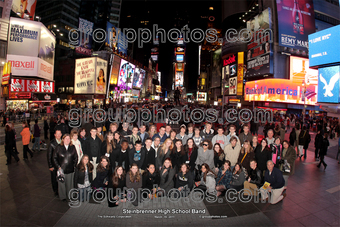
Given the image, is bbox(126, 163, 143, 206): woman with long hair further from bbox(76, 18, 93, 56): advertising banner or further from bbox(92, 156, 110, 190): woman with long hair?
bbox(76, 18, 93, 56): advertising banner

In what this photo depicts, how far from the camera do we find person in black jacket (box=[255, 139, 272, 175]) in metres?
5.84

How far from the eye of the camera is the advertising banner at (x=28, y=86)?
24578 mm

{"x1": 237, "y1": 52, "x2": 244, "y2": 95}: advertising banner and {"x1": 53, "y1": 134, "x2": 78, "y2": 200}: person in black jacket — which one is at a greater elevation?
{"x1": 237, "y1": 52, "x2": 244, "y2": 95}: advertising banner

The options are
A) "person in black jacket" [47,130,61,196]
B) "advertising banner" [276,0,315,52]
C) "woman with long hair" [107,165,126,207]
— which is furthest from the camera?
"advertising banner" [276,0,315,52]

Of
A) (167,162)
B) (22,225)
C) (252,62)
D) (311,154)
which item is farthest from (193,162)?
(252,62)

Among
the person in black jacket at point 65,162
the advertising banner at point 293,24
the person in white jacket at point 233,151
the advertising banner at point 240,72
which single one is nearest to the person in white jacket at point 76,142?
the person in black jacket at point 65,162

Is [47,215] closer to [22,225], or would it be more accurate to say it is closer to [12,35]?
[22,225]

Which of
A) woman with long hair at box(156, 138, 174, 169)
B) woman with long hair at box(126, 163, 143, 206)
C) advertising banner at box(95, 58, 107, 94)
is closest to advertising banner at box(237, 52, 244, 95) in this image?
advertising banner at box(95, 58, 107, 94)

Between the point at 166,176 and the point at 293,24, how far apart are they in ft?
131

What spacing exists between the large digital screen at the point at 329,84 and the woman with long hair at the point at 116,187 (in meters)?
15.1

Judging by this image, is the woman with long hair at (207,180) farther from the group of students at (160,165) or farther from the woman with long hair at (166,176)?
the woman with long hair at (166,176)

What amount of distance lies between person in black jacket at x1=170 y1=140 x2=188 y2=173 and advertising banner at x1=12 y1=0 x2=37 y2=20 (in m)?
26.0

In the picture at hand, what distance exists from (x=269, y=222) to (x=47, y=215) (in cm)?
567

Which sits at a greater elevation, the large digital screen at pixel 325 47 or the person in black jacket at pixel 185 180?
the large digital screen at pixel 325 47
